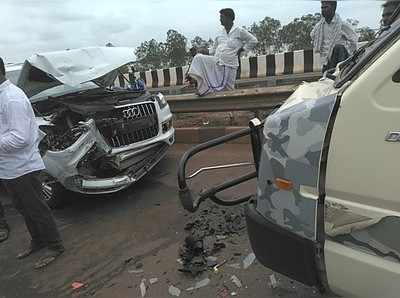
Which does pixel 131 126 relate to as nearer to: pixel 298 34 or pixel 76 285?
pixel 76 285

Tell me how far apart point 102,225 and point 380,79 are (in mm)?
3757

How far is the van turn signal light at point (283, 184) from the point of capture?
8.04 ft

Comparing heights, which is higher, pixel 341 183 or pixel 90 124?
pixel 341 183

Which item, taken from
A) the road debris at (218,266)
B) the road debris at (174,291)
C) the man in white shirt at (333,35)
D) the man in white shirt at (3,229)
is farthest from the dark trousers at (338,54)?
the man in white shirt at (3,229)

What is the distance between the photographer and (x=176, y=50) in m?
18.0

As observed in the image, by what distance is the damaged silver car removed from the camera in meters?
5.43

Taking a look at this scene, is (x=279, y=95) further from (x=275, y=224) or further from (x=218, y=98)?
(x=275, y=224)

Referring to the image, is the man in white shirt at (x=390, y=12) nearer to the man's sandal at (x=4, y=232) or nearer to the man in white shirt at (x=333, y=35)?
the man in white shirt at (x=333, y=35)

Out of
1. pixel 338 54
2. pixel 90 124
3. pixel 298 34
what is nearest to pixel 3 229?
pixel 90 124

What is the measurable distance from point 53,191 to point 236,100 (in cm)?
316

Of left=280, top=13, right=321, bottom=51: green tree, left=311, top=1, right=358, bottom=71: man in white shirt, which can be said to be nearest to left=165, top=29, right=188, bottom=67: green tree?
left=280, top=13, right=321, bottom=51: green tree

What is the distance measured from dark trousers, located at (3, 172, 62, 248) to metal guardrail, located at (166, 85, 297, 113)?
358 cm

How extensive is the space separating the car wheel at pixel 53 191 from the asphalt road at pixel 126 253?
135mm

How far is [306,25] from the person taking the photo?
13.9m
